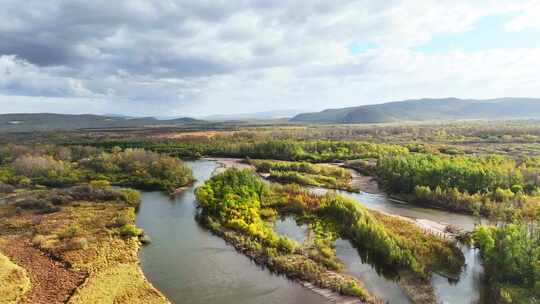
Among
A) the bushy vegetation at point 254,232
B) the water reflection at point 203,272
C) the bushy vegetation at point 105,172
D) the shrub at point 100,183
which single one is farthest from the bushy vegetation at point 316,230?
the shrub at point 100,183

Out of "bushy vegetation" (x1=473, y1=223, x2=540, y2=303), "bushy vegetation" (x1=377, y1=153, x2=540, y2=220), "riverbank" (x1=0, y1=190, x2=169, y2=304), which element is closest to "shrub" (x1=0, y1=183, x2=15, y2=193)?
"riverbank" (x1=0, y1=190, x2=169, y2=304)

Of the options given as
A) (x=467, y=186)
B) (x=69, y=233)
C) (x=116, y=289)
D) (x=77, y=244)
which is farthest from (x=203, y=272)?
(x=467, y=186)

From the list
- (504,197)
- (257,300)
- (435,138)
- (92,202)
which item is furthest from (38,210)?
(435,138)

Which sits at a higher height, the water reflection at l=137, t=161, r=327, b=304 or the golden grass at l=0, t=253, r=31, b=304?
the golden grass at l=0, t=253, r=31, b=304

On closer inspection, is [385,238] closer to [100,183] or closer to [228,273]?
[228,273]

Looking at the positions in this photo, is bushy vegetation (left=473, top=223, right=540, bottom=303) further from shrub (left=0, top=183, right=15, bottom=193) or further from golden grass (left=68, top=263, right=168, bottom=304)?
shrub (left=0, top=183, right=15, bottom=193)
